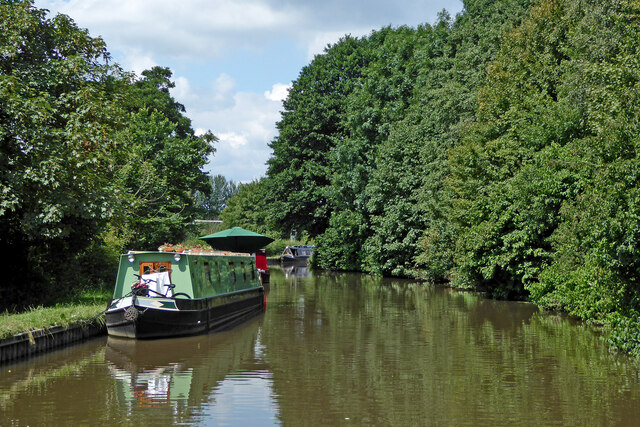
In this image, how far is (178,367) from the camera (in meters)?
13.0

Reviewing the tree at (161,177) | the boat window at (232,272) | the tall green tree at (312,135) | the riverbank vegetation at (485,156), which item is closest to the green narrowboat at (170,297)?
the boat window at (232,272)

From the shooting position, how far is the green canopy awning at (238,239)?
35.7 m

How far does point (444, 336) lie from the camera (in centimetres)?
1667

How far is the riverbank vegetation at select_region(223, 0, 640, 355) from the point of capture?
43.2 feet

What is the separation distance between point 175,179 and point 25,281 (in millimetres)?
21069

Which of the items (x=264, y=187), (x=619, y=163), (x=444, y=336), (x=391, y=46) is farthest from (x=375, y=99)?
(x=619, y=163)

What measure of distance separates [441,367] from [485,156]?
47.6 feet

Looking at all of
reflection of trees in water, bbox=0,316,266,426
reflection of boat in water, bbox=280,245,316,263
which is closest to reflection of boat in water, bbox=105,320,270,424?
reflection of trees in water, bbox=0,316,266,426

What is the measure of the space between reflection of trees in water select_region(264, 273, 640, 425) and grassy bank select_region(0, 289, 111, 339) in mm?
4403

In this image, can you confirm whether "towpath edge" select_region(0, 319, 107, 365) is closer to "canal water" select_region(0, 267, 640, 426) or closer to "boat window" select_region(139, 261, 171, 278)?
"canal water" select_region(0, 267, 640, 426)

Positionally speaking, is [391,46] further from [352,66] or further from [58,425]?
[58,425]

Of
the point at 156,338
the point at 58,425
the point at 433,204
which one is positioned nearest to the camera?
the point at 58,425

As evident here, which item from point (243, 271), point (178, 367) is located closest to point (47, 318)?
point (178, 367)

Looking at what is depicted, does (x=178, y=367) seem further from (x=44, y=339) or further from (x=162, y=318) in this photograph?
(x=162, y=318)
